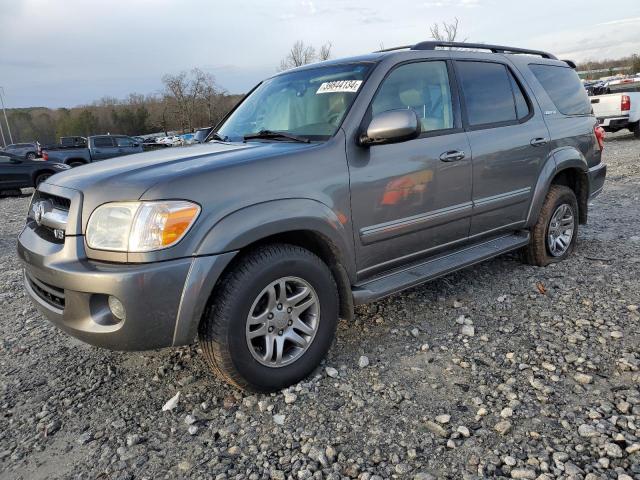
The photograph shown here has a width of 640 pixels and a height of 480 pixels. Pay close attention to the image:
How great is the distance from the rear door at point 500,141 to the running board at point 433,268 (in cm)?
12

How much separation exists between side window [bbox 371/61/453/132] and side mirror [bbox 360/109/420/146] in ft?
0.91

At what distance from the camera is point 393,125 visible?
9.11 ft

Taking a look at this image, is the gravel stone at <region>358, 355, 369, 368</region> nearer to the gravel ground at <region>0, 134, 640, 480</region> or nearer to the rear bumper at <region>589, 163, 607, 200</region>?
the gravel ground at <region>0, 134, 640, 480</region>

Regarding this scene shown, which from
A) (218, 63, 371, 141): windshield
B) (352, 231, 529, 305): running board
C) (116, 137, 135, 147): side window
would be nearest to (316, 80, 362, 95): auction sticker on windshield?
(218, 63, 371, 141): windshield

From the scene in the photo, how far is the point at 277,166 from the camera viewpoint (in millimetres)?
A: 2596

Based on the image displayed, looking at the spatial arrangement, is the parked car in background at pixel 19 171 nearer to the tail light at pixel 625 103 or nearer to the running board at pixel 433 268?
the running board at pixel 433 268

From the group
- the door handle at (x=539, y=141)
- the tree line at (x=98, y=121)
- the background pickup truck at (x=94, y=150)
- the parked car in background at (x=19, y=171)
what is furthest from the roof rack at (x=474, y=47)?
the tree line at (x=98, y=121)

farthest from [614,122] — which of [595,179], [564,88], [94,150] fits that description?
[94,150]

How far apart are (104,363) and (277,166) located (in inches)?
68.2

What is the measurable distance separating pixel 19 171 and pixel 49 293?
534 inches

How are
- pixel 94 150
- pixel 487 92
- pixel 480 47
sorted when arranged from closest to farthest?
pixel 487 92
pixel 480 47
pixel 94 150

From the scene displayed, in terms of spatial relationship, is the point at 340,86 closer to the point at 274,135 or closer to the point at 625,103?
the point at 274,135

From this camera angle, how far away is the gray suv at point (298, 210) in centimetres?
229

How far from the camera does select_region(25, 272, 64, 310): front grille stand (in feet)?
8.12
